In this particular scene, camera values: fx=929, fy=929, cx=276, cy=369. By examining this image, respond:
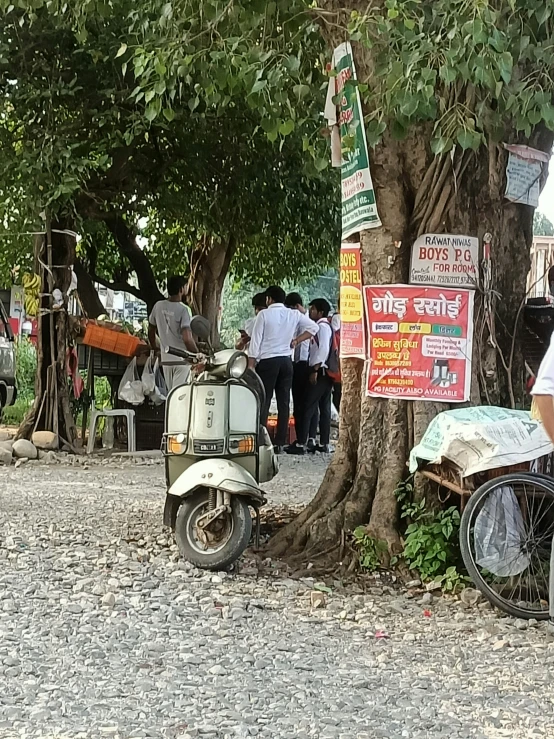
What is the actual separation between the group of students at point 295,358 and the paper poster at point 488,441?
19.2ft

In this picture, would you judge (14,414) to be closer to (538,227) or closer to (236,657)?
(538,227)

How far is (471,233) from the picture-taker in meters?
5.21

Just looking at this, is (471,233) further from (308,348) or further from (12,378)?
(12,378)

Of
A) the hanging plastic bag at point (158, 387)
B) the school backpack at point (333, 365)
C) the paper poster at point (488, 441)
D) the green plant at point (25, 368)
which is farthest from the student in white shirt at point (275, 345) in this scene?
the green plant at point (25, 368)

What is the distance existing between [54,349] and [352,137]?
268 inches

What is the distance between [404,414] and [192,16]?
257 cm

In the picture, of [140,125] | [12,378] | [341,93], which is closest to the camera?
[341,93]

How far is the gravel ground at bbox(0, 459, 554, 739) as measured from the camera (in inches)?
124

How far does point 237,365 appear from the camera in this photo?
5.57 m

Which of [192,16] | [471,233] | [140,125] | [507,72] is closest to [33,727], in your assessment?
[507,72]

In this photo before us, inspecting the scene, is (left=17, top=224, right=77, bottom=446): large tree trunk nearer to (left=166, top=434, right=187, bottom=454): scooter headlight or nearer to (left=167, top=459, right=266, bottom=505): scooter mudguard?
(left=166, top=434, right=187, bottom=454): scooter headlight

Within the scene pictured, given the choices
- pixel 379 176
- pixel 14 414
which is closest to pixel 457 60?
pixel 379 176

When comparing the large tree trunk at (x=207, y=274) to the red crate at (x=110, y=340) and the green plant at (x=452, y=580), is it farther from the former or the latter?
the green plant at (x=452, y=580)

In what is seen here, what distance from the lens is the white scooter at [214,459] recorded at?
16.5 ft
